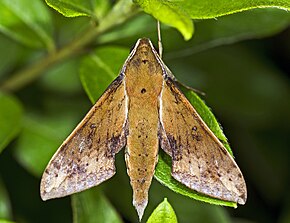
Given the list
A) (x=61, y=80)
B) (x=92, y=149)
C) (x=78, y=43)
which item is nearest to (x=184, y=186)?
(x=92, y=149)

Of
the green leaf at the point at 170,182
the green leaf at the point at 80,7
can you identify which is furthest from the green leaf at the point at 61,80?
the green leaf at the point at 170,182

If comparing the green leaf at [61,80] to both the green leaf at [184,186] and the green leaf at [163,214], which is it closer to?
the green leaf at [184,186]

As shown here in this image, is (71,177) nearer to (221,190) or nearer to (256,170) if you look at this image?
(221,190)

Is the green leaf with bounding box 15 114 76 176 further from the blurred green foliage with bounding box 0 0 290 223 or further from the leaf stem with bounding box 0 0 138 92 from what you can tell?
the leaf stem with bounding box 0 0 138 92

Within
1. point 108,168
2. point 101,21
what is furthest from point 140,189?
point 101,21

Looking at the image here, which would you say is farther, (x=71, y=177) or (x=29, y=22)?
(x=29, y=22)

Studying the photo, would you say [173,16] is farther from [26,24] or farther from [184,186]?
[26,24]

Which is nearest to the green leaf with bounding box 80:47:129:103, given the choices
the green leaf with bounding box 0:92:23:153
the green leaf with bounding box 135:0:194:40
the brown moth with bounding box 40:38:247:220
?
the brown moth with bounding box 40:38:247:220

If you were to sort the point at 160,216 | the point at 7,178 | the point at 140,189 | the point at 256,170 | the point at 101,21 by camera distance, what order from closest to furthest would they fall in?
the point at 160,216 < the point at 140,189 < the point at 101,21 < the point at 7,178 < the point at 256,170
